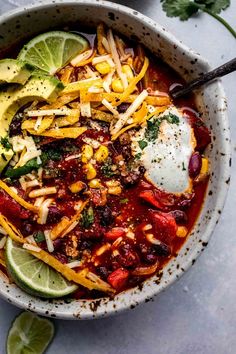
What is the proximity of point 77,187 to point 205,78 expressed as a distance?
0.89m

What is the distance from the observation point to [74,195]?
128 inches

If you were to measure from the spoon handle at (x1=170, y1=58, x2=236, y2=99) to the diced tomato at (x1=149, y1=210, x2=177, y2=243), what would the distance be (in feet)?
2.17

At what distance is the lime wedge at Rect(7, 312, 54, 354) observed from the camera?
3.59m

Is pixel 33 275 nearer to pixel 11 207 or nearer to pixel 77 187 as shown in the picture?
pixel 11 207

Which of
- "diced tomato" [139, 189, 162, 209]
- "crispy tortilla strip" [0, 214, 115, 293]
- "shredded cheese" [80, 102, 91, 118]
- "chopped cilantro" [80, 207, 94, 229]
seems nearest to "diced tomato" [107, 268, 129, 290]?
"crispy tortilla strip" [0, 214, 115, 293]

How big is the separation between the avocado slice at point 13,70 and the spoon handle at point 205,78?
2.72ft

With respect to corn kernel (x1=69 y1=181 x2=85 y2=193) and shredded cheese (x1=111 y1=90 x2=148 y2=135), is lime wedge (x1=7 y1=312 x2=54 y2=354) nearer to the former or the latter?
corn kernel (x1=69 y1=181 x2=85 y2=193)

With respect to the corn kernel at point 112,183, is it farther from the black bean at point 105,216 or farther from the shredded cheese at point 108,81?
the shredded cheese at point 108,81

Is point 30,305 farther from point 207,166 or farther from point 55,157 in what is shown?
point 207,166

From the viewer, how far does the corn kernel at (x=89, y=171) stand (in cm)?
320

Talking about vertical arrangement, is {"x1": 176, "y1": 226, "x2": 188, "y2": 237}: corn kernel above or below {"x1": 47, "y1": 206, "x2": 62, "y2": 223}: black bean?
below

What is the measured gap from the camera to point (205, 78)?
319 cm

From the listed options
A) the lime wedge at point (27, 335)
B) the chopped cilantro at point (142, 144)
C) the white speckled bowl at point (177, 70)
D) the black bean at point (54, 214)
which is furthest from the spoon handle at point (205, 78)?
the lime wedge at point (27, 335)

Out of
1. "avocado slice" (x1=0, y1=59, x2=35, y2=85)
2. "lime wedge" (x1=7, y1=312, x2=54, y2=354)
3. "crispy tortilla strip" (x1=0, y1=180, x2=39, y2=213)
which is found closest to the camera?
"avocado slice" (x1=0, y1=59, x2=35, y2=85)
